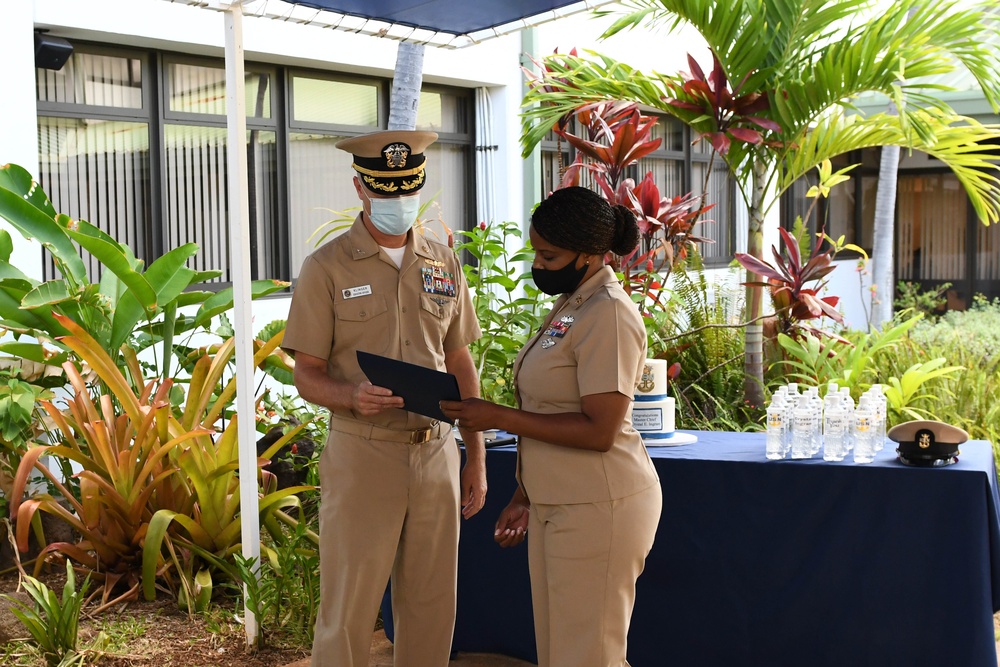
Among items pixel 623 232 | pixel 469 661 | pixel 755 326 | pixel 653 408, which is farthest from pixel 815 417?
pixel 755 326

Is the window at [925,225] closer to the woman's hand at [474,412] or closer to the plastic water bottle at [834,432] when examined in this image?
the plastic water bottle at [834,432]

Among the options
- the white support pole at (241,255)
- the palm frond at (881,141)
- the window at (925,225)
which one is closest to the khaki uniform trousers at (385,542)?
the white support pole at (241,255)

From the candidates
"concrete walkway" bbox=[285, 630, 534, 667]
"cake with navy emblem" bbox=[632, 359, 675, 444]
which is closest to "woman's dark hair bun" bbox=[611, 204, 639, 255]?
"cake with navy emblem" bbox=[632, 359, 675, 444]

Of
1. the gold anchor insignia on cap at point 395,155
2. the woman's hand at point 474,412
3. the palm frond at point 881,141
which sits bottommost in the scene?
the woman's hand at point 474,412

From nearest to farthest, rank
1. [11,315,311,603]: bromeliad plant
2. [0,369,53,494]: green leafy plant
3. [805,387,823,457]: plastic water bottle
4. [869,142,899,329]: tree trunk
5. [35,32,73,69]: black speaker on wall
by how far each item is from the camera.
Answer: [805,387,823,457]: plastic water bottle
[11,315,311,603]: bromeliad plant
[0,369,53,494]: green leafy plant
[35,32,73,69]: black speaker on wall
[869,142,899,329]: tree trunk

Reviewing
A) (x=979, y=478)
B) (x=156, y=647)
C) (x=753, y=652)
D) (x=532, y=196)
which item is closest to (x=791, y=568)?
(x=753, y=652)

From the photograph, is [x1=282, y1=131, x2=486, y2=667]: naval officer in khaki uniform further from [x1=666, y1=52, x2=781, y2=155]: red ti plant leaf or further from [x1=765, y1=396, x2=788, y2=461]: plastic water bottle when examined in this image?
[x1=666, y1=52, x2=781, y2=155]: red ti plant leaf

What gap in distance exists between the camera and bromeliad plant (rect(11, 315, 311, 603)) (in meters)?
4.66

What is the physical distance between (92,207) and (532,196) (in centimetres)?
417

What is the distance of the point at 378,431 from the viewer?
3094 mm

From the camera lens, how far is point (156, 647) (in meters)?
4.34

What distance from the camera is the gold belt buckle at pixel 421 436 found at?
3131 millimetres

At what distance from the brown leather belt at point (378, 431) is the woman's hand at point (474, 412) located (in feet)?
1.20

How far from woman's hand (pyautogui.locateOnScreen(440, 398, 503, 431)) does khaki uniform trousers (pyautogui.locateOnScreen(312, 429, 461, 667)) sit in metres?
0.41
